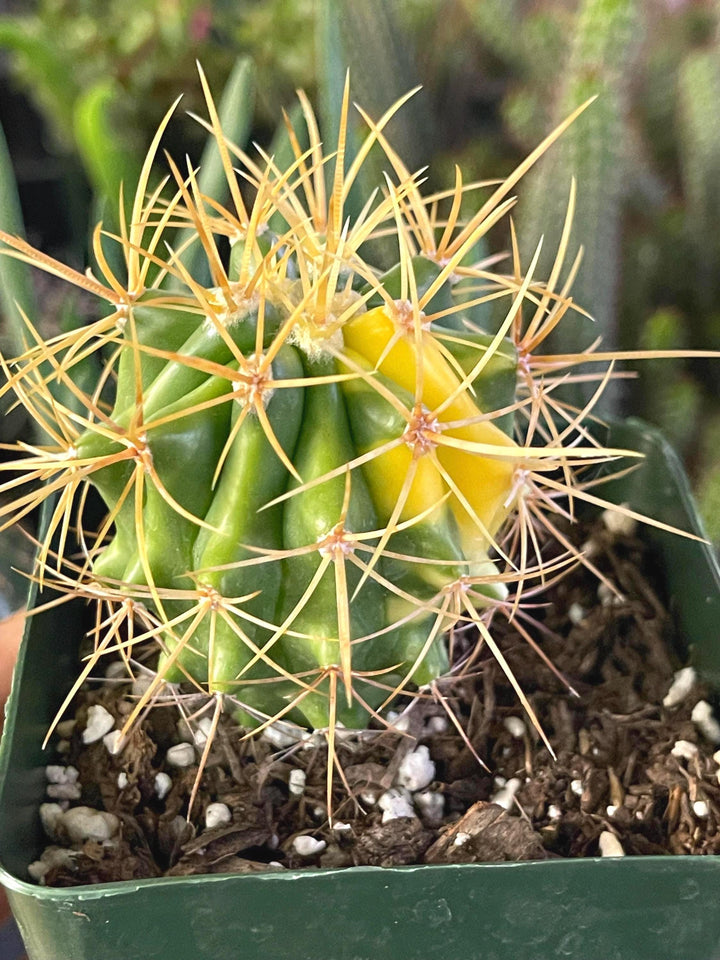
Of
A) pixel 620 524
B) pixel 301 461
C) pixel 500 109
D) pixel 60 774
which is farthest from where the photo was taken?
pixel 500 109

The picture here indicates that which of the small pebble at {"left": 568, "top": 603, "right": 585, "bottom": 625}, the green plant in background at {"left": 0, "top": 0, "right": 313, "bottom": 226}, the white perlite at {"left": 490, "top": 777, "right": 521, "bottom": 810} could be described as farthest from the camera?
the green plant in background at {"left": 0, "top": 0, "right": 313, "bottom": 226}

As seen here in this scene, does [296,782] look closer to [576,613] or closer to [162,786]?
[162,786]

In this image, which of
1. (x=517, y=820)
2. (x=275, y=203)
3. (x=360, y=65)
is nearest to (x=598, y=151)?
(x=360, y=65)

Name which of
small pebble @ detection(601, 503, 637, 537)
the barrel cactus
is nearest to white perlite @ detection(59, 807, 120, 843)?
the barrel cactus

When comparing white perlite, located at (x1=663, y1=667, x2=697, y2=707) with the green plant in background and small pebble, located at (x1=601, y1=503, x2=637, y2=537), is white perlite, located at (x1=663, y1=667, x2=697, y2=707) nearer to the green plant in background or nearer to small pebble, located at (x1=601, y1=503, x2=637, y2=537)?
small pebble, located at (x1=601, y1=503, x2=637, y2=537)

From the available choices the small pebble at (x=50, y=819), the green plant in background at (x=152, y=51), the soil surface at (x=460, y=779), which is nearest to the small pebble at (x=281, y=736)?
the soil surface at (x=460, y=779)

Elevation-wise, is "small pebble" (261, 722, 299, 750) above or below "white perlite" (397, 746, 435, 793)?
above

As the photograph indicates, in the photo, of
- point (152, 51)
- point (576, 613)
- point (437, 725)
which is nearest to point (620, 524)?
point (576, 613)
